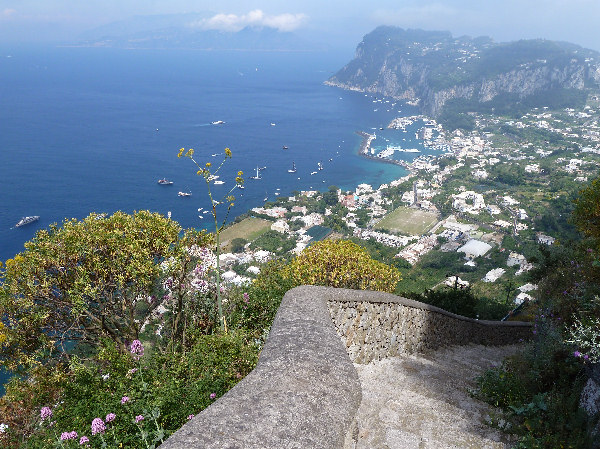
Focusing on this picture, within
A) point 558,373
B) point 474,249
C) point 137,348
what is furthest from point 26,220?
point 558,373

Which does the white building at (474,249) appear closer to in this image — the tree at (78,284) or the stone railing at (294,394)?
the tree at (78,284)

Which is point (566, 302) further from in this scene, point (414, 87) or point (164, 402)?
point (414, 87)

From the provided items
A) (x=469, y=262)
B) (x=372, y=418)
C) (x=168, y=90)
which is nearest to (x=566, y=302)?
(x=372, y=418)

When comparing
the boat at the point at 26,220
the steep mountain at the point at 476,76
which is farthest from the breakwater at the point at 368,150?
the boat at the point at 26,220

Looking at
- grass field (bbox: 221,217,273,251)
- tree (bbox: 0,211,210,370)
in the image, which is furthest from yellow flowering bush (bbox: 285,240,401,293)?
grass field (bbox: 221,217,273,251)

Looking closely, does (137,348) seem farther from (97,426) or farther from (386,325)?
(386,325)

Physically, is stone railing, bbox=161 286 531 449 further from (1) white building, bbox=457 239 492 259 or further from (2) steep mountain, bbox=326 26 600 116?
(2) steep mountain, bbox=326 26 600 116
